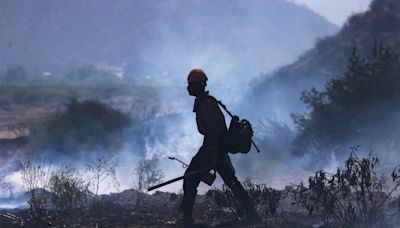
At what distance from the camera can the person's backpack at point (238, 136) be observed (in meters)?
6.03

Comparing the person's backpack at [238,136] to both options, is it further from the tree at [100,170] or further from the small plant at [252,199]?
the tree at [100,170]

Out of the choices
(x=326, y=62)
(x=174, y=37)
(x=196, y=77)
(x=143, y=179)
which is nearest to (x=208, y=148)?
(x=196, y=77)

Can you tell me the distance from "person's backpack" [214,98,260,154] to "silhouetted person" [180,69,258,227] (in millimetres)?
84

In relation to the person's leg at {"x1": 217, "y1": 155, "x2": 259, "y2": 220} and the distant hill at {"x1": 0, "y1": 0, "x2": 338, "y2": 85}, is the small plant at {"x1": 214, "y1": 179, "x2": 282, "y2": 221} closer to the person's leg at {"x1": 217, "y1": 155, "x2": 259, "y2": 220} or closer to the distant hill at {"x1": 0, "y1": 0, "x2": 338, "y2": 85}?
the person's leg at {"x1": 217, "y1": 155, "x2": 259, "y2": 220}

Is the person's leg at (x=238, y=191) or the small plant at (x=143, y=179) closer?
the person's leg at (x=238, y=191)

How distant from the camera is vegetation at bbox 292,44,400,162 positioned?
53.6 ft

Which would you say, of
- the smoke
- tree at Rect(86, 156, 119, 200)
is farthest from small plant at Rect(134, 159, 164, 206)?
the smoke

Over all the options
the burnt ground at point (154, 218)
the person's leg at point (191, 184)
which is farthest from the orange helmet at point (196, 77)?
the burnt ground at point (154, 218)

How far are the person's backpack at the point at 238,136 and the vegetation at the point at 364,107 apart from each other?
1057cm

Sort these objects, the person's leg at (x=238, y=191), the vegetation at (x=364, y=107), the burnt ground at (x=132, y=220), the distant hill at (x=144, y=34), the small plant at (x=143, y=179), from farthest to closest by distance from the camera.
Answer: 1. the distant hill at (x=144, y=34)
2. the vegetation at (x=364, y=107)
3. the small plant at (x=143, y=179)
4. the burnt ground at (x=132, y=220)
5. the person's leg at (x=238, y=191)

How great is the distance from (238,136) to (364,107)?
11.1 m

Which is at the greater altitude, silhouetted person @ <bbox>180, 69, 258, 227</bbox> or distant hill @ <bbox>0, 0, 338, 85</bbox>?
distant hill @ <bbox>0, 0, 338, 85</bbox>

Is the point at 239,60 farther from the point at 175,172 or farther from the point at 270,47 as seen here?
the point at 175,172

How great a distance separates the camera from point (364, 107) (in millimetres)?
16469
